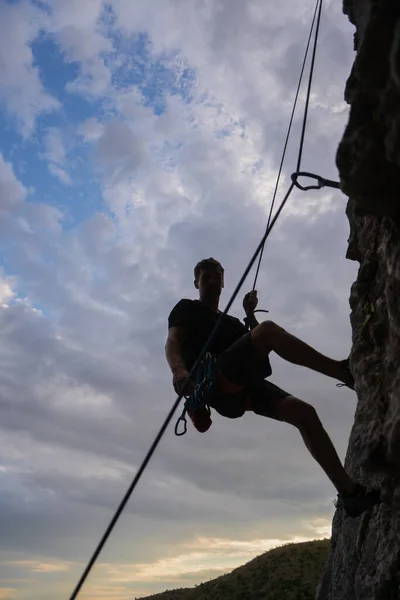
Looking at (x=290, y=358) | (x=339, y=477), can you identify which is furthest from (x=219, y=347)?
(x=339, y=477)

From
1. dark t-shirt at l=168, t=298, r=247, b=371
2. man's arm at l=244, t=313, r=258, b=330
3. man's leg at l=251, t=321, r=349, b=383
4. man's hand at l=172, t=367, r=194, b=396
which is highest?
man's arm at l=244, t=313, r=258, b=330

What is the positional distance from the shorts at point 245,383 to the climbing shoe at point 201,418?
0.09 metres

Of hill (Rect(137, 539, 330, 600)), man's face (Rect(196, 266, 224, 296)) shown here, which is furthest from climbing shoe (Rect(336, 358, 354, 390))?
hill (Rect(137, 539, 330, 600))

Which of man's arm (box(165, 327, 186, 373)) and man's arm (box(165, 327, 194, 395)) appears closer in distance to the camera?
man's arm (box(165, 327, 194, 395))

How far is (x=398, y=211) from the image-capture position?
331 centimetres

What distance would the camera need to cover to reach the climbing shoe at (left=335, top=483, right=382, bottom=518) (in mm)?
4152

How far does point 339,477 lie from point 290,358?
3.21 feet

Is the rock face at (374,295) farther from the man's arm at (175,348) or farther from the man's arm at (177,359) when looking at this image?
the man's arm at (175,348)

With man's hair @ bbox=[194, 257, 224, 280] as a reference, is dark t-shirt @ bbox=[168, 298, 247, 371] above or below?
below

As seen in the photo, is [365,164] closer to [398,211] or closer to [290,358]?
[398,211]

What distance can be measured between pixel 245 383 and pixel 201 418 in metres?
0.48

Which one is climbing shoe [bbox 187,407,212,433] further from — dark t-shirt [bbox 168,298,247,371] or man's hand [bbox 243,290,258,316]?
man's hand [bbox 243,290,258,316]

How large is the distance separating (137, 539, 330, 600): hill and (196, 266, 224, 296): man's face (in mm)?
30660

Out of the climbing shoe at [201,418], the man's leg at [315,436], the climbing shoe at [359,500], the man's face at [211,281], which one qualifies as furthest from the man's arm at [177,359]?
the climbing shoe at [359,500]
